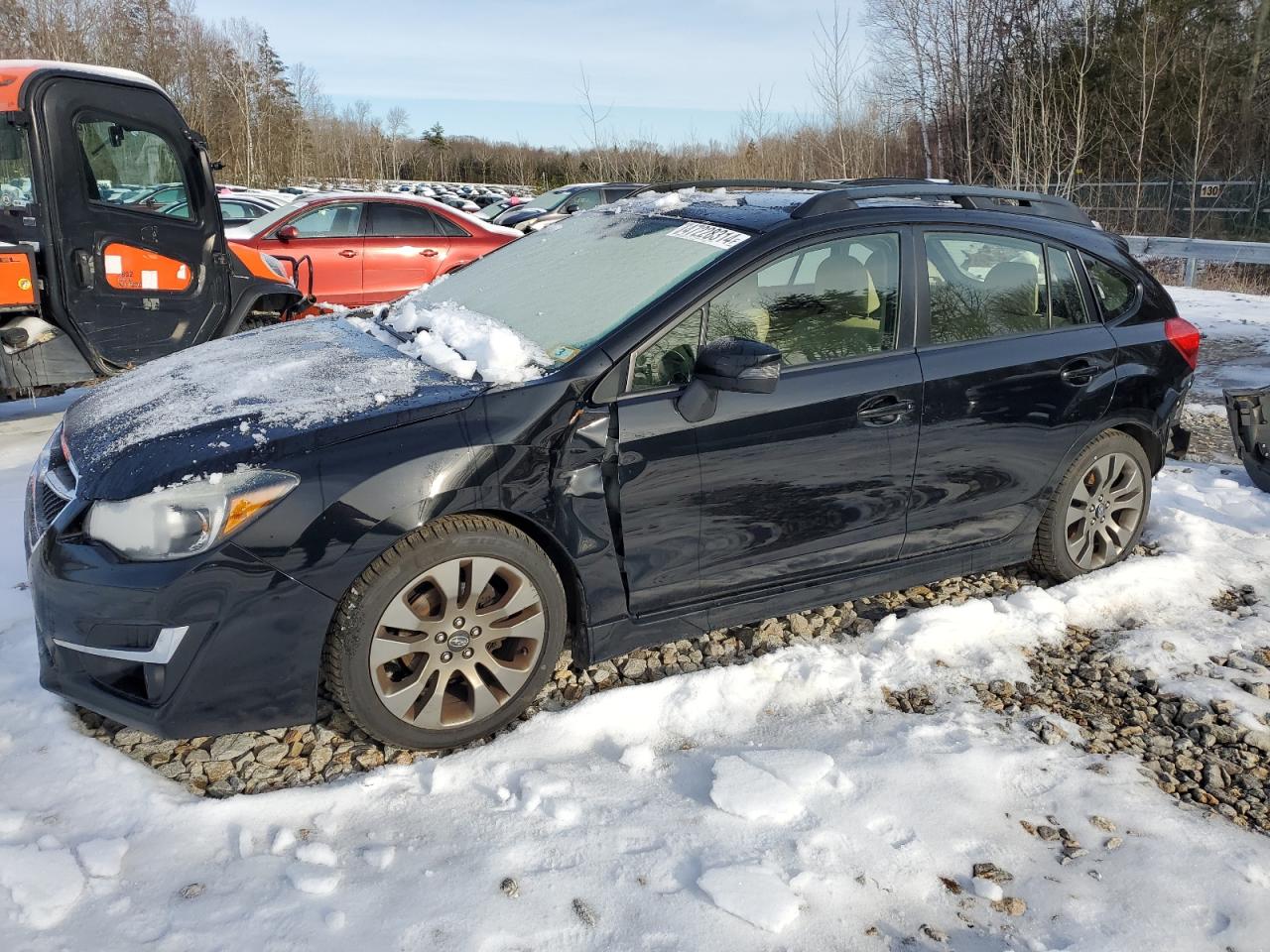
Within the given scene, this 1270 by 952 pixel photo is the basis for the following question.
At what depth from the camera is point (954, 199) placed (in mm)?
3906

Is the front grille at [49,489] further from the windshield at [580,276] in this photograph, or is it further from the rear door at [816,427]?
the rear door at [816,427]

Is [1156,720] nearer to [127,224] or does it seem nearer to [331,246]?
[127,224]

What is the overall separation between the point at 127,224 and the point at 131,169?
0.38 meters

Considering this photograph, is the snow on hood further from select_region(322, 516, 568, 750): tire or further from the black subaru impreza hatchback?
select_region(322, 516, 568, 750): tire

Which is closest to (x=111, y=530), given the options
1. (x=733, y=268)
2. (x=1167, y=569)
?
(x=733, y=268)

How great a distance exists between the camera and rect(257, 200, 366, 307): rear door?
10.4 m

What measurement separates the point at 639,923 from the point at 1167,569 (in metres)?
3.20

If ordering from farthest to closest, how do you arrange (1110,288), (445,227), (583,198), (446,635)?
(583,198)
(445,227)
(1110,288)
(446,635)

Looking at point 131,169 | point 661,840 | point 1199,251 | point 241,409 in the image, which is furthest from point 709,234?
point 1199,251

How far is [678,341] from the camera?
3127 millimetres

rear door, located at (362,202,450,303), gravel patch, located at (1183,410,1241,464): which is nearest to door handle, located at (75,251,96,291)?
A: rear door, located at (362,202,450,303)

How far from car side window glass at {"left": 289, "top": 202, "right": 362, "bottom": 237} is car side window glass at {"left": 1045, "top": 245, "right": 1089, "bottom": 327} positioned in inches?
337

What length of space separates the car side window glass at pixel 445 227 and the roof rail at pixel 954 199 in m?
8.04

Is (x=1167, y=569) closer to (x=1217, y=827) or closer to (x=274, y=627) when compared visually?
(x=1217, y=827)
